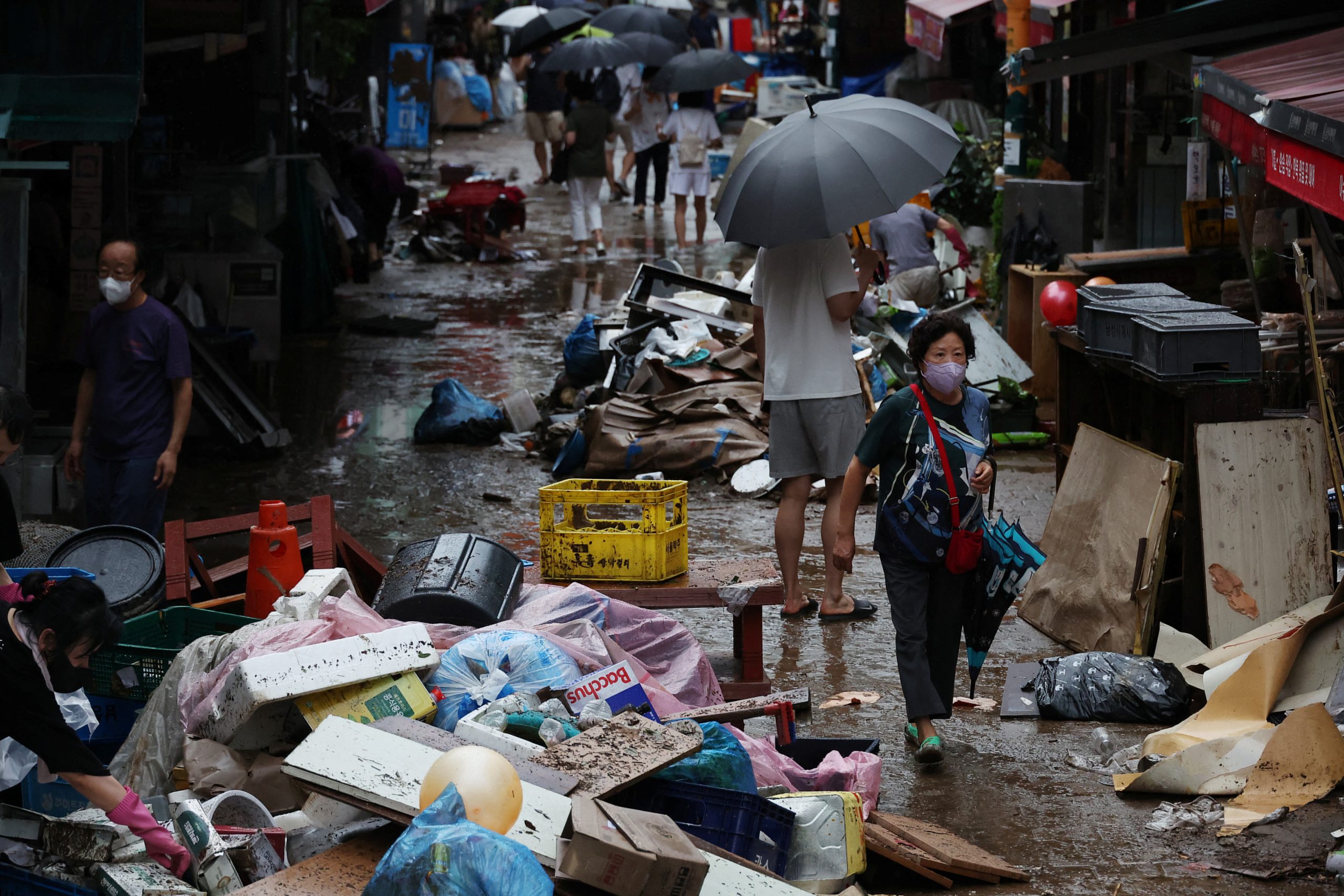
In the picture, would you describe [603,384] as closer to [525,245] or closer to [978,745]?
[978,745]

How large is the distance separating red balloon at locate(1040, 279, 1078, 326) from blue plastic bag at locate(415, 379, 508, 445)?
12.5 feet

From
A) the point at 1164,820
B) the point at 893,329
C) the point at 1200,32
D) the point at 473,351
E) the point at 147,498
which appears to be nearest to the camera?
the point at 1164,820

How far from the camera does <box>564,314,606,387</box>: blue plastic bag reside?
10.7 meters

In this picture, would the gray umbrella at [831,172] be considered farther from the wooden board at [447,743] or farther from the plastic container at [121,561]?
the plastic container at [121,561]

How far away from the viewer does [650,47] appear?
62.7ft

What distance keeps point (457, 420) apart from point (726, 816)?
6.39 meters

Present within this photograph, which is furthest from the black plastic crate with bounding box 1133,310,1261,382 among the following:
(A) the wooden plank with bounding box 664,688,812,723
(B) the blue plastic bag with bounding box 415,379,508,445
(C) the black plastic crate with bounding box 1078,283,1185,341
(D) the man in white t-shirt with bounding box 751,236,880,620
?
(B) the blue plastic bag with bounding box 415,379,508,445

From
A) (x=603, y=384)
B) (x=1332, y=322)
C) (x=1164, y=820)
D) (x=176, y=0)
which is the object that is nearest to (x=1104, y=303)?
(x=1332, y=322)

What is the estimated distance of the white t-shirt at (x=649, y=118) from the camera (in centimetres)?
1877

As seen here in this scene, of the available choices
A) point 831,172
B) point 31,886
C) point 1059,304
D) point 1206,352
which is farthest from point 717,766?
point 1059,304

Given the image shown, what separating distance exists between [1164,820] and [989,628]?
96cm

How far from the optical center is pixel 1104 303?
666cm

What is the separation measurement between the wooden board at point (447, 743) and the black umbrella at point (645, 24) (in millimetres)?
17165

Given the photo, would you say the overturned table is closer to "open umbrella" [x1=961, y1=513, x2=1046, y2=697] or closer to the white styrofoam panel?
"open umbrella" [x1=961, y1=513, x2=1046, y2=697]
